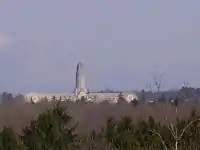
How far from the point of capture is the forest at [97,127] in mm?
11578

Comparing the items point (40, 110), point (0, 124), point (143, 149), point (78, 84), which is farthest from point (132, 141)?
point (78, 84)

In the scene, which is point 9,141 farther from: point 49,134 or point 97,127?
point 97,127

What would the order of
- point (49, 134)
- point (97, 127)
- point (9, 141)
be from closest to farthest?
point (9, 141)
point (49, 134)
point (97, 127)

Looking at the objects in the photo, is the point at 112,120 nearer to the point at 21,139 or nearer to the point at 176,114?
the point at 176,114

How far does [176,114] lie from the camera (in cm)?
1387

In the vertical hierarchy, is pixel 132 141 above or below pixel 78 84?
below

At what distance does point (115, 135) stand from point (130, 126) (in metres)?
0.56

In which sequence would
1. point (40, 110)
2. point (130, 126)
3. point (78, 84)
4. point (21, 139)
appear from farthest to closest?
point (78, 84) < point (130, 126) < point (40, 110) < point (21, 139)

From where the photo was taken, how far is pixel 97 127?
13.1 meters

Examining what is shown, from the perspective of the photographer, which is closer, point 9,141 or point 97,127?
point 9,141

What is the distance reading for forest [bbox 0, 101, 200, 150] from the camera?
1158cm

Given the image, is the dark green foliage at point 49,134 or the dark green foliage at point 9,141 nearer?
the dark green foliage at point 9,141

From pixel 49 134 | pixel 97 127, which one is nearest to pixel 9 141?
pixel 49 134

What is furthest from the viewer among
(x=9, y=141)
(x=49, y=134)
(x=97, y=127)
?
(x=97, y=127)
